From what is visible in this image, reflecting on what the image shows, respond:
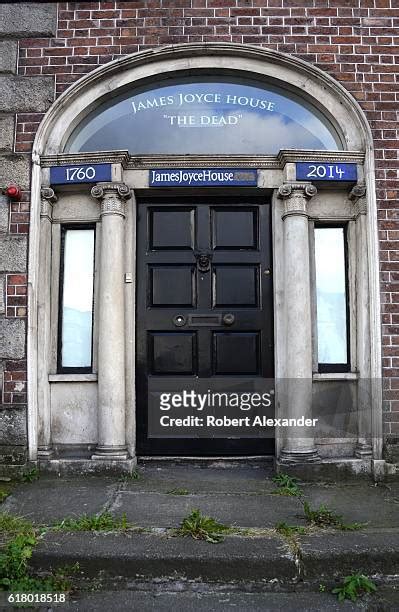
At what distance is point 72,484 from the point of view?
A: 461cm

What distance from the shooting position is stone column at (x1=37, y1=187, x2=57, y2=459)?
5.00 metres

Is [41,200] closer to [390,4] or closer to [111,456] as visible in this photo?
[111,456]

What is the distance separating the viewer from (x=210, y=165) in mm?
5195

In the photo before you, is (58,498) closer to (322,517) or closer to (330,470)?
(322,517)

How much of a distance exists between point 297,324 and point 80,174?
2459 mm

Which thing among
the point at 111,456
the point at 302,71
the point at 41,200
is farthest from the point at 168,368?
the point at 302,71

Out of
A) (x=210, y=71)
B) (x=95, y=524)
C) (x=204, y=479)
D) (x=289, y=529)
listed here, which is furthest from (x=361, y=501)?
(x=210, y=71)

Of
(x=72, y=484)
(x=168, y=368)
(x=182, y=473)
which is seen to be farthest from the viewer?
(x=168, y=368)

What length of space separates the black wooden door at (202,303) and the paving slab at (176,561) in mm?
2135

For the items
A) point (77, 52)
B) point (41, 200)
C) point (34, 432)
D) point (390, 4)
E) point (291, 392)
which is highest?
point (390, 4)

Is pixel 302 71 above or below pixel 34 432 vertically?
above

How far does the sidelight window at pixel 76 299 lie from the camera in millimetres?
5234

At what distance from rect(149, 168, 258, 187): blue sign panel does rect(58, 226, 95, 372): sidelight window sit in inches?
33.9

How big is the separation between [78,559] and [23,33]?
4.83 m
